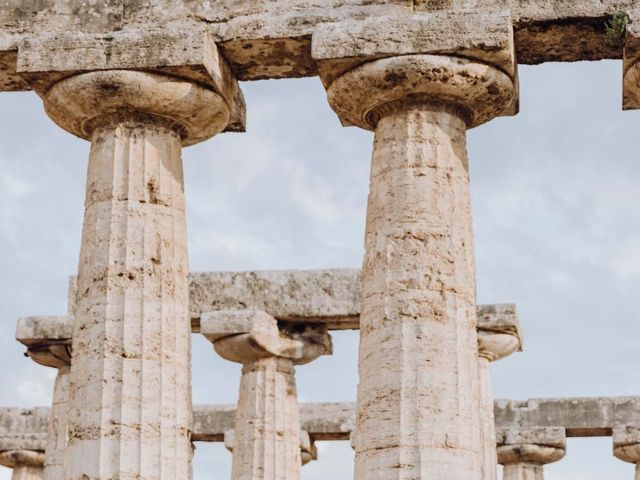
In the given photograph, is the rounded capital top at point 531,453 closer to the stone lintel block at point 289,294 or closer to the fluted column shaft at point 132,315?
the stone lintel block at point 289,294

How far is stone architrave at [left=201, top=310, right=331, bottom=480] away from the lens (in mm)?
32781

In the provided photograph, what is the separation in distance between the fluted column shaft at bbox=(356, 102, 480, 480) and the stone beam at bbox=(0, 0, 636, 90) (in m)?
1.51

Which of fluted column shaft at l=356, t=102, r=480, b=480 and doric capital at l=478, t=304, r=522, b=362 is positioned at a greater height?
doric capital at l=478, t=304, r=522, b=362

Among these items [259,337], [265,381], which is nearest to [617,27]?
[259,337]

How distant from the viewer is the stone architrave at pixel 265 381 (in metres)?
32.8

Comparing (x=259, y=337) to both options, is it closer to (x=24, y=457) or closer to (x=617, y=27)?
(x=24, y=457)

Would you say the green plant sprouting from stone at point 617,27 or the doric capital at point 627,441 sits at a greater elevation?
the green plant sprouting from stone at point 617,27

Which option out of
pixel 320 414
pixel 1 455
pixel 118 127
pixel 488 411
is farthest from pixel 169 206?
pixel 1 455

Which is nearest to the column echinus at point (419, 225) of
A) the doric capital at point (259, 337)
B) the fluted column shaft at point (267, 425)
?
the doric capital at point (259, 337)

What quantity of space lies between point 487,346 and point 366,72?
11.9 metres

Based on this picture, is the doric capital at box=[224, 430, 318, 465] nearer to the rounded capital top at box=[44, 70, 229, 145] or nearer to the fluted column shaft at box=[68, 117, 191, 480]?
the fluted column shaft at box=[68, 117, 191, 480]

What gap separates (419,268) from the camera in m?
21.7

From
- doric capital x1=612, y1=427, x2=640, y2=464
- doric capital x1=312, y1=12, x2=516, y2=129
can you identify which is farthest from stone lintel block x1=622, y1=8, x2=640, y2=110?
doric capital x1=612, y1=427, x2=640, y2=464

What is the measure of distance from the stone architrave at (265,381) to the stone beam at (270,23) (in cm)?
964
